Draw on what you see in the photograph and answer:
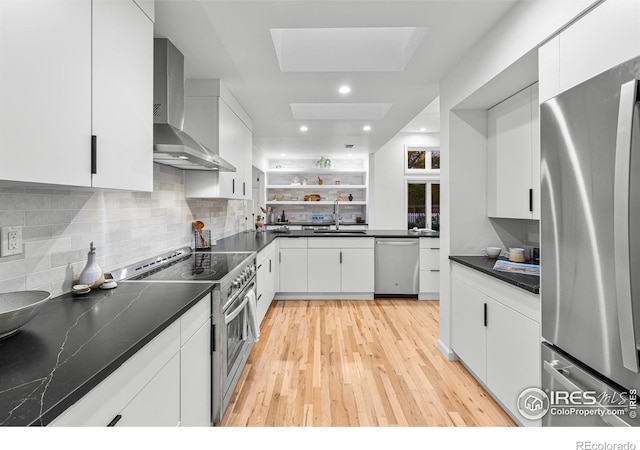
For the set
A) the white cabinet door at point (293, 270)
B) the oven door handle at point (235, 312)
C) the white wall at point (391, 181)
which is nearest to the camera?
the oven door handle at point (235, 312)

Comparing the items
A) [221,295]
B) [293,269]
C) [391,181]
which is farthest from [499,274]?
[391,181]

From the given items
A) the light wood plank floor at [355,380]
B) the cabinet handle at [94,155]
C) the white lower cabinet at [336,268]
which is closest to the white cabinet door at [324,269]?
the white lower cabinet at [336,268]

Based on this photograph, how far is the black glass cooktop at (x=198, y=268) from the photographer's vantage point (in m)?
1.93

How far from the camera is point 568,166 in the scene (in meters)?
1.32

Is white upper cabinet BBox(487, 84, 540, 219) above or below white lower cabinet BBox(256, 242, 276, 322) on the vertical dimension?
above

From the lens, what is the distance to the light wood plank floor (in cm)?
197

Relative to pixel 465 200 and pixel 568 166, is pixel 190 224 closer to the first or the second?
pixel 465 200

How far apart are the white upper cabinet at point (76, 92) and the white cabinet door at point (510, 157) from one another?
7.57ft

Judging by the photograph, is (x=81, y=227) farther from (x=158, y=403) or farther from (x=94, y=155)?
(x=158, y=403)

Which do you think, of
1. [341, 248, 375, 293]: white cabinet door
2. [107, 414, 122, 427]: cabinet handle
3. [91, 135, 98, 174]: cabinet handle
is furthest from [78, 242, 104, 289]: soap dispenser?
[341, 248, 375, 293]: white cabinet door

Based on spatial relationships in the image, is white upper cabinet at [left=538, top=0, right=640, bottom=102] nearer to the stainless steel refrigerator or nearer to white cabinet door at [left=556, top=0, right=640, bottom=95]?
white cabinet door at [left=556, top=0, right=640, bottom=95]

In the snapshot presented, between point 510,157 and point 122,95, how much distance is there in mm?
2426

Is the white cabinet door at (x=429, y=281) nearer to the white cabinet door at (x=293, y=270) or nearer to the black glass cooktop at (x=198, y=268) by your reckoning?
the white cabinet door at (x=293, y=270)
